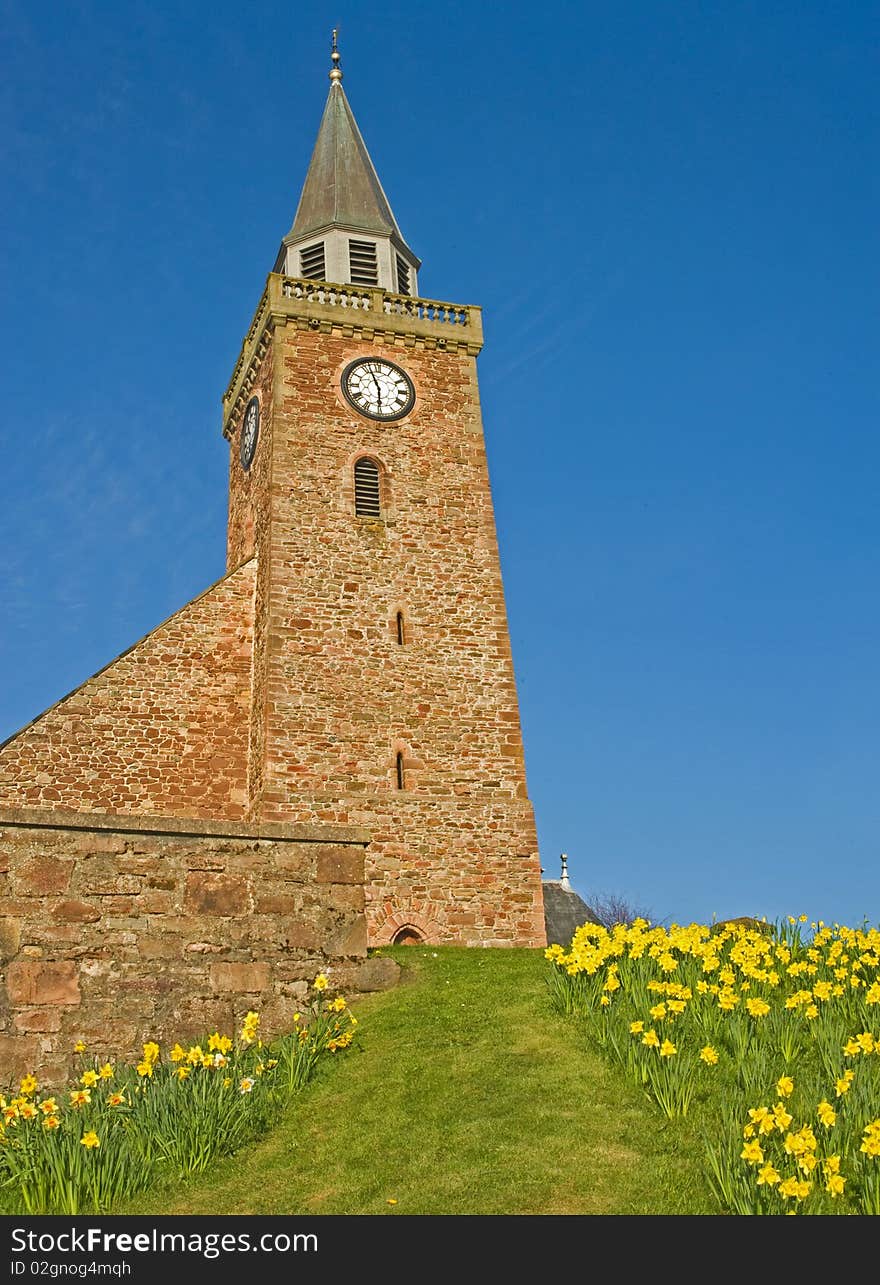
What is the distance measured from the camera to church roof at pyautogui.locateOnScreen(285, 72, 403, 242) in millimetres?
26734

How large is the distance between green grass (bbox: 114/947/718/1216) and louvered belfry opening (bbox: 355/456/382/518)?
14698 mm

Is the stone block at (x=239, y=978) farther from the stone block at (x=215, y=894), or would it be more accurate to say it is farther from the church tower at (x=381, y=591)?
the church tower at (x=381, y=591)

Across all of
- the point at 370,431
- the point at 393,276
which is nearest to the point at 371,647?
the point at 370,431

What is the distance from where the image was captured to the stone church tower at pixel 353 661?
805 inches

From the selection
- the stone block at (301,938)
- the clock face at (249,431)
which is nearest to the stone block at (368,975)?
the stone block at (301,938)

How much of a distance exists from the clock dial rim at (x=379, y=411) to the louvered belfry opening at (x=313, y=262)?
3.03m

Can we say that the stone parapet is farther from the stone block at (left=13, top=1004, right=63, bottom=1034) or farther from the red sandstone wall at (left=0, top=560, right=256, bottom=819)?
the stone block at (left=13, top=1004, right=63, bottom=1034)

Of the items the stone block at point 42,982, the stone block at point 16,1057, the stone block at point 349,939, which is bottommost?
the stone block at point 16,1057

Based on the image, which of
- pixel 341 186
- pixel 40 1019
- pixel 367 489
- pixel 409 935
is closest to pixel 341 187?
Answer: pixel 341 186

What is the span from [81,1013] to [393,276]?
799 inches

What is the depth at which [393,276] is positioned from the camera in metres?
26.3

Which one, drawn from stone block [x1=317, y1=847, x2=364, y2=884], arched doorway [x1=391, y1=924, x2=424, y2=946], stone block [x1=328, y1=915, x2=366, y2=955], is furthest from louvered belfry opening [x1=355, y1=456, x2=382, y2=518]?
stone block [x1=328, y1=915, x2=366, y2=955]

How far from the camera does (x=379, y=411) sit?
2406cm

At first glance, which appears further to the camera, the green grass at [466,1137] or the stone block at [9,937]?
the stone block at [9,937]
